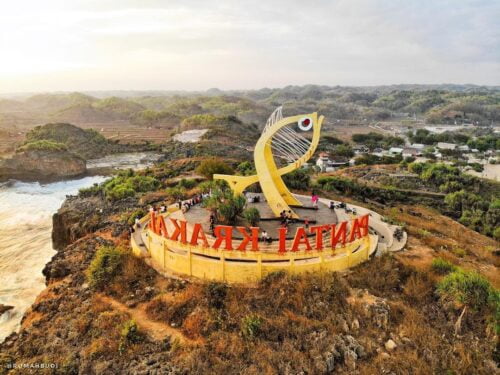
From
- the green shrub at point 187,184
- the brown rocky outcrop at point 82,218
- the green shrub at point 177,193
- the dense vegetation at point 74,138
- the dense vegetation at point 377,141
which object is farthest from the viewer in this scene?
the dense vegetation at point 377,141

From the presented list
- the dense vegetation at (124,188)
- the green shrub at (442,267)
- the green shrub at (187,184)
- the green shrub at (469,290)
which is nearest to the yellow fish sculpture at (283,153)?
the green shrub at (442,267)

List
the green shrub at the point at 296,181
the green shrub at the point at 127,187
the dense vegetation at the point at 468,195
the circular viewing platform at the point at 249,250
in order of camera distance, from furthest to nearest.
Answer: the dense vegetation at the point at 468,195 < the green shrub at the point at 127,187 < the green shrub at the point at 296,181 < the circular viewing platform at the point at 249,250

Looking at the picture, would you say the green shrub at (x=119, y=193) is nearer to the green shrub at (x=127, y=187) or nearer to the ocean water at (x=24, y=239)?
the green shrub at (x=127, y=187)

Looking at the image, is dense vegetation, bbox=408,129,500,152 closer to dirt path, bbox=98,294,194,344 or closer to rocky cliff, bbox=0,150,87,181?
rocky cliff, bbox=0,150,87,181

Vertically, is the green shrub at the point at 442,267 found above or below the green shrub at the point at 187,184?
above

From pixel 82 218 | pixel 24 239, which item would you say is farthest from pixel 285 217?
pixel 24 239

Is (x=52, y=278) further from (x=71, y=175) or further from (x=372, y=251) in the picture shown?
(x=71, y=175)

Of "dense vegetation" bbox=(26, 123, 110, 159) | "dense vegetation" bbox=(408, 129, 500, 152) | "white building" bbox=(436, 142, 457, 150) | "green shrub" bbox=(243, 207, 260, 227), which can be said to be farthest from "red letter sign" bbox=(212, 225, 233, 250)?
"dense vegetation" bbox=(408, 129, 500, 152)

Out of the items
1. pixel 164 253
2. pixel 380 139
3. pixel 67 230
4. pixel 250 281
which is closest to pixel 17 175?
pixel 67 230
